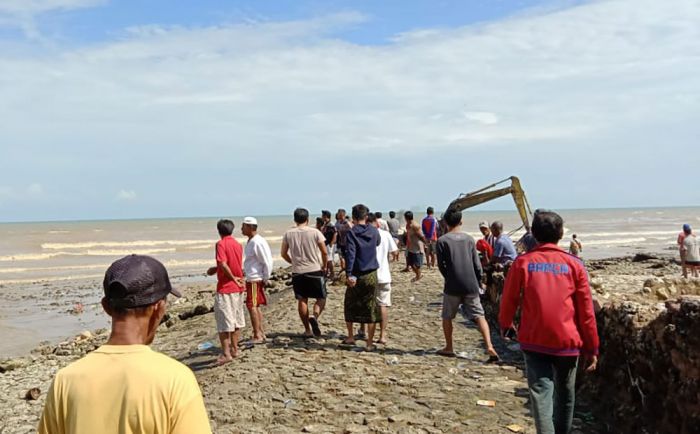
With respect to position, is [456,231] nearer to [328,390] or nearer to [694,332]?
[328,390]

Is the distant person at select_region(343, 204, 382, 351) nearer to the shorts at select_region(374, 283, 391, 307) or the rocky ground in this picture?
the shorts at select_region(374, 283, 391, 307)

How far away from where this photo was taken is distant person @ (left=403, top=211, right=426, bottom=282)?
16.4 metres

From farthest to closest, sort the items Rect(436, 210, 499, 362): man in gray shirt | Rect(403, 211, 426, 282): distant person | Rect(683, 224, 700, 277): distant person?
Rect(683, 224, 700, 277): distant person
Rect(403, 211, 426, 282): distant person
Rect(436, 210, 499, 362): man in gray shirt

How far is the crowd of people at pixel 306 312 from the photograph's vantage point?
82.2 inches

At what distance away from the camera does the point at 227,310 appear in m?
8.02

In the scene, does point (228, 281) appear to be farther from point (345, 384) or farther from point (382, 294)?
point (382, 294)

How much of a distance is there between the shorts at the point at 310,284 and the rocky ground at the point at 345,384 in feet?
2.49

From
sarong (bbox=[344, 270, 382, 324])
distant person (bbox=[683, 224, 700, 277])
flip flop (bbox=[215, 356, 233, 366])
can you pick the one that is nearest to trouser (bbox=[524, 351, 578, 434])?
sarong (bbox=[344, 270, 382, 324])

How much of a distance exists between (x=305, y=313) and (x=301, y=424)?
330cm

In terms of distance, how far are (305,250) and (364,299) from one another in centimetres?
112

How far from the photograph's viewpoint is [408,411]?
6.18 meters

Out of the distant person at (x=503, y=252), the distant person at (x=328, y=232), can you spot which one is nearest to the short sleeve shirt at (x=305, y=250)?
the distant person at (x=503, y=252)

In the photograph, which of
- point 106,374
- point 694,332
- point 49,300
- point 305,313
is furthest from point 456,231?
point 49,300

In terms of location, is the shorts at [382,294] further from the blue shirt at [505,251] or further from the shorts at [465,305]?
the blue shirt at [505,251]
